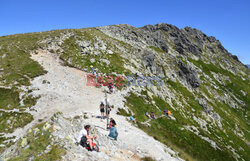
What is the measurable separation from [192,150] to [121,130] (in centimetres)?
1806

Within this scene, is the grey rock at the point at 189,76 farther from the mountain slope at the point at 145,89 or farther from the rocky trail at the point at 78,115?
the rocky trail at the point at 78,115

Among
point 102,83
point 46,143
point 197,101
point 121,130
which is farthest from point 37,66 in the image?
point 197,101

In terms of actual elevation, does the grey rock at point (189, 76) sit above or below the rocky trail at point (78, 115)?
above

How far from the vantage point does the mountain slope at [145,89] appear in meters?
29.3

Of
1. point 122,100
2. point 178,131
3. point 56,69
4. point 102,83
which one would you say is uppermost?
point 56,69

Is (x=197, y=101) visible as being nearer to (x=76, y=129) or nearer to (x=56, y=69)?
(x=56, y=69)

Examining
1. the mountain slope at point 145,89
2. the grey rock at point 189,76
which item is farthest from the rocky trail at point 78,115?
the grey rock at point 189,76

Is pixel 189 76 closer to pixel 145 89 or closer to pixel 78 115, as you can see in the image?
pixel 145 89

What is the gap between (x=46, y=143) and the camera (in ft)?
35.3

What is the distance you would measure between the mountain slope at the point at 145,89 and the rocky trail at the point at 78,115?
1711 millimetres

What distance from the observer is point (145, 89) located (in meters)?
42.9

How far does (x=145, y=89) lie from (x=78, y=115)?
24114mm

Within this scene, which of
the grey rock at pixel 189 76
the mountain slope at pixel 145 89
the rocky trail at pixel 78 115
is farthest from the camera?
the grey rock at pixel 189 76

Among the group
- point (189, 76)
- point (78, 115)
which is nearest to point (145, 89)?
point (78, 115)
